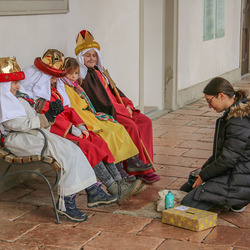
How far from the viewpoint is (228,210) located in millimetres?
4152

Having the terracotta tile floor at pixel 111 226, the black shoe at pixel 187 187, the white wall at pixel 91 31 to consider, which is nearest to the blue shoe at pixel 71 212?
the terracotta tile floor at pixel 111 226

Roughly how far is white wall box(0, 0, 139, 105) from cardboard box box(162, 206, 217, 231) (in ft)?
5.67

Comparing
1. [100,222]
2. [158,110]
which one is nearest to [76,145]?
[100,222]

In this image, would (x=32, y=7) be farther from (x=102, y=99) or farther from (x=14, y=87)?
(x=14, y=87)

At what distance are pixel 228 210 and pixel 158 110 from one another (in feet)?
13.9

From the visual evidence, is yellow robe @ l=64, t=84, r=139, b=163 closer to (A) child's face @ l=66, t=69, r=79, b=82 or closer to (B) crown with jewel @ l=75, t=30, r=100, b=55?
(A) child's face @ l=66, t=69, r=79, b=82

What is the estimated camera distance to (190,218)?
3740mm

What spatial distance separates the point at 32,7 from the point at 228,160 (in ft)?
7.53

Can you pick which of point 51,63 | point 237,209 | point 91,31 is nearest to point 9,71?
point 51,63

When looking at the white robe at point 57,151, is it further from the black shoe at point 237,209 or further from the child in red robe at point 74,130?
the black shoe at point 237,209

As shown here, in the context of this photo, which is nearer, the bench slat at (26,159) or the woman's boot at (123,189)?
the bench slat at (26,159)

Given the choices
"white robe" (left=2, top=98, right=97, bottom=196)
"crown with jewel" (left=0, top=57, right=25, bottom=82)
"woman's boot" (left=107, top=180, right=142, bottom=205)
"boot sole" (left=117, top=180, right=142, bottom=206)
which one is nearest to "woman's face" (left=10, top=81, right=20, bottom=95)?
"crown with jewel" (left=0, top=57, right=25, bottom=82)

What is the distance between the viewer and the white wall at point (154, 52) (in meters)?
8.02

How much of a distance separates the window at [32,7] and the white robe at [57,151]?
117 centimetres
